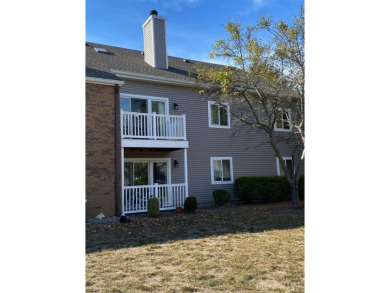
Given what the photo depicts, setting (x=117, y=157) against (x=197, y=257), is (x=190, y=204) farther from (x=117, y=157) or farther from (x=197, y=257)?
(x=197, y=257)

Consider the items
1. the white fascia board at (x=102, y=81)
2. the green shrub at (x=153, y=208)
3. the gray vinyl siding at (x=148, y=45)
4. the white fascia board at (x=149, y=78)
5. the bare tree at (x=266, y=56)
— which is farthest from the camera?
the gray vinyl siding at (x=148, y=45)

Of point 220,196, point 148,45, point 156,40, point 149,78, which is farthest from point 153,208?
point 148,45

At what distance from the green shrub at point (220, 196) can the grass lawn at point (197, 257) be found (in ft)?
14.6

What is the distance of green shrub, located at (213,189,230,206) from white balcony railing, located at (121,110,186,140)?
2.75 meters

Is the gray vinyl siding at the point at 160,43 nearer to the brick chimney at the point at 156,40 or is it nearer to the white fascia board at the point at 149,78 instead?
the brick chimney at the point at 156,40

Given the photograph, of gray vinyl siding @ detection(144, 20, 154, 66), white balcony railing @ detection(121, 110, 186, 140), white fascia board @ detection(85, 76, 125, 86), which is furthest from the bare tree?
gray vinyl siding @ detection(144, 20, 154, 66)

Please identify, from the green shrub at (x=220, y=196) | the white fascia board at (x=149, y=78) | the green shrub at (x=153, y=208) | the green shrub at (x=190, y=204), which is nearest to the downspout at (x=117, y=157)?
the green shrub at (x=153, y=208)

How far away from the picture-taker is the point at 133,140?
10828 mm

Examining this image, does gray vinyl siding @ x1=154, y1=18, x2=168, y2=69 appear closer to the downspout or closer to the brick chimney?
the brick chimney

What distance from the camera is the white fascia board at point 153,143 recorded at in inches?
422

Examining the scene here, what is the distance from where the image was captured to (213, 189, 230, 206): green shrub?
42.9ft

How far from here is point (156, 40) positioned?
14.0m

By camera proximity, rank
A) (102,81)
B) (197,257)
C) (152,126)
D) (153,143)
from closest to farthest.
A: (197,257) < (102,81) < (153,143) < (152,126)

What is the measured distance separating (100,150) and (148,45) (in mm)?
6192
